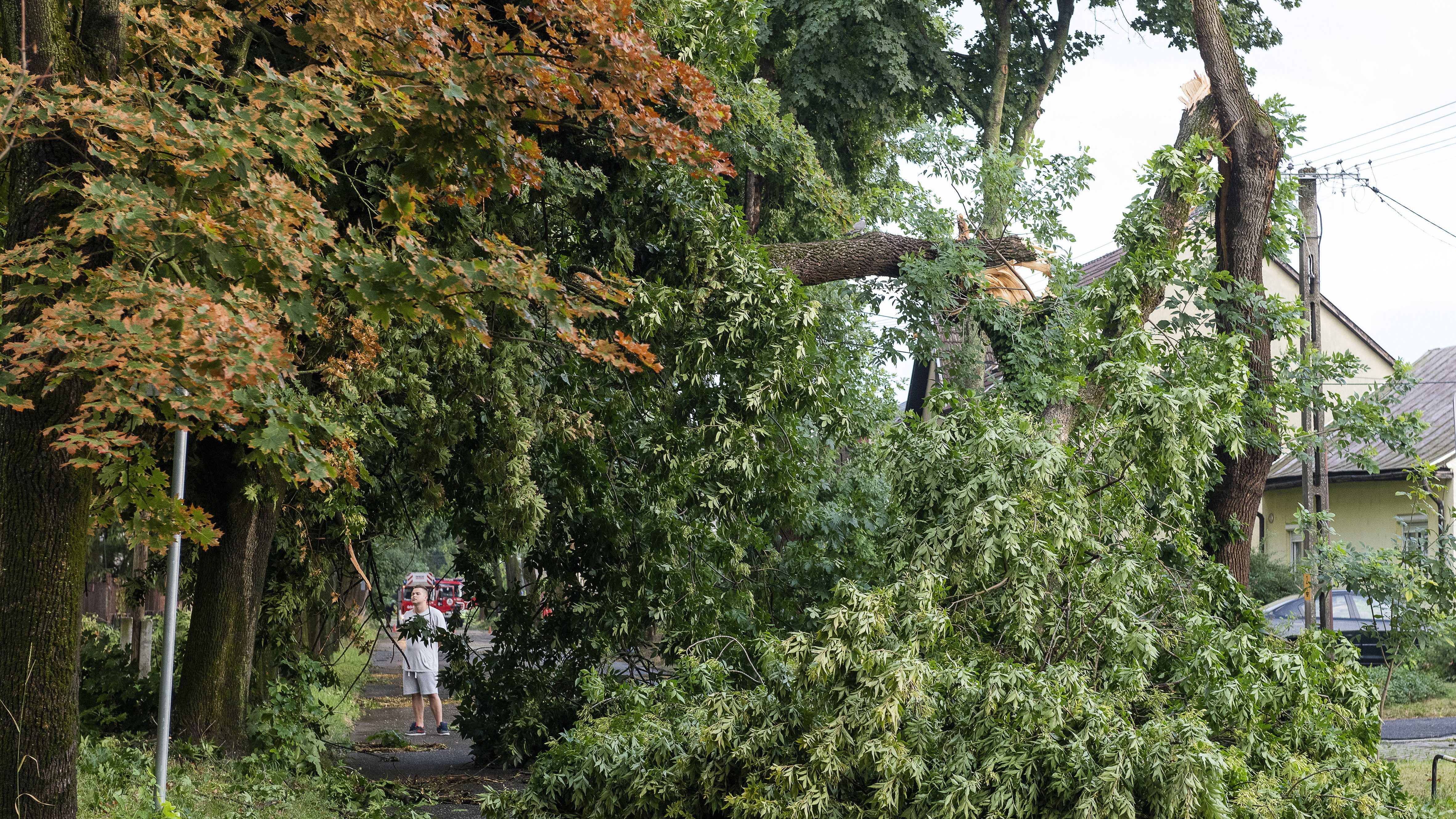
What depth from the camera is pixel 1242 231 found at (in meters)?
10.2

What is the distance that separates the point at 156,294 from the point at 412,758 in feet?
27.9

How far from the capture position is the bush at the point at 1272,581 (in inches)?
797

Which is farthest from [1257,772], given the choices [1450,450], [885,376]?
[1450,450]

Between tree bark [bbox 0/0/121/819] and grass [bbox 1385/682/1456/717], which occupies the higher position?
tree bark [bbox 0/0/121/819]

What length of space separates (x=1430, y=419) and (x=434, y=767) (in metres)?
20.7

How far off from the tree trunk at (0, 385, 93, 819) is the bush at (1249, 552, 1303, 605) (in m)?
19.5

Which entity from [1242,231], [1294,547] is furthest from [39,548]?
[1294,547]

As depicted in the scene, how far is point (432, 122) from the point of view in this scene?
5340 mm

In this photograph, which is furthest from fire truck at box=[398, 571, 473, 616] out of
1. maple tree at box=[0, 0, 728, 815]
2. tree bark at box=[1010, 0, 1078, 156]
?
tree bark at box=[1010, 0, 1078, 156]

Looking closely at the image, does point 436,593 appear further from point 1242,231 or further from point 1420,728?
point 1420,728

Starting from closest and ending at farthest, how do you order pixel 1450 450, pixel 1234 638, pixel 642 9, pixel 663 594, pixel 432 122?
pixel 432 122, pixel 1234 638, pixel 642 9, pixel 663 594, pixel 1450 450

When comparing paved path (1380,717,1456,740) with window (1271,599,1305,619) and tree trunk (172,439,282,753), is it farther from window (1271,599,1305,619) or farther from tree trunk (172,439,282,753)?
tree trunk (172,439,282,753)

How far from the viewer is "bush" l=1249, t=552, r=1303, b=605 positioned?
20.2 metres

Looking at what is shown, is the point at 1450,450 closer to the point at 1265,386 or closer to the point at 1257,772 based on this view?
the point at 1265,386
